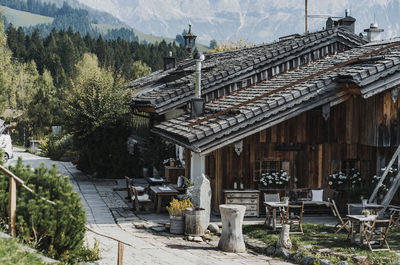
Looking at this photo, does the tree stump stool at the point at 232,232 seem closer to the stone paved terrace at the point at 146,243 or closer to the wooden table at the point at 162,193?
the stone paved terrace at the point at 146,243

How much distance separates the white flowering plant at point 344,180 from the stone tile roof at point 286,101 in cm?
247

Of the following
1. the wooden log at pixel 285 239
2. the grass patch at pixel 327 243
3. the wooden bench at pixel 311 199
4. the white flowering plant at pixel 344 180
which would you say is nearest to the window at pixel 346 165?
the white flowering plant at pixel 344 180

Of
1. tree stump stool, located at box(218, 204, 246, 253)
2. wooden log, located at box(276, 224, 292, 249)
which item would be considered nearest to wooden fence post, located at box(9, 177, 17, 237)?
tree stump stool, located at box(218, 204, 246, 253)

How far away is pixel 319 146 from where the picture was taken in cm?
1770

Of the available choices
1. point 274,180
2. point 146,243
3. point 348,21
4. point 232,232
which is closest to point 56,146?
point 348,21

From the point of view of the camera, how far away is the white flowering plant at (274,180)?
17.0 metres

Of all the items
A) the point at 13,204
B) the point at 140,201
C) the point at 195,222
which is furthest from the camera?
the point at 140,201

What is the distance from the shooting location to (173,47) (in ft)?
361

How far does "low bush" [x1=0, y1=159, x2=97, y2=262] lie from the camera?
29.2 feet

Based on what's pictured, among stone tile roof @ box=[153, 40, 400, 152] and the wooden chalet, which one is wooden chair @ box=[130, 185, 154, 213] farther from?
stone tile roof @ box=[153, 40, 400, 152]

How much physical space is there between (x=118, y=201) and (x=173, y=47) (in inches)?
3650

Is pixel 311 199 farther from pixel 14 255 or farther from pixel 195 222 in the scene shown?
pixel 14 255

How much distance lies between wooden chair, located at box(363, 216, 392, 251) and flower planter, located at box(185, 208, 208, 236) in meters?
4.09

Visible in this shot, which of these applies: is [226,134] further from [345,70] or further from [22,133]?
[22,133]
